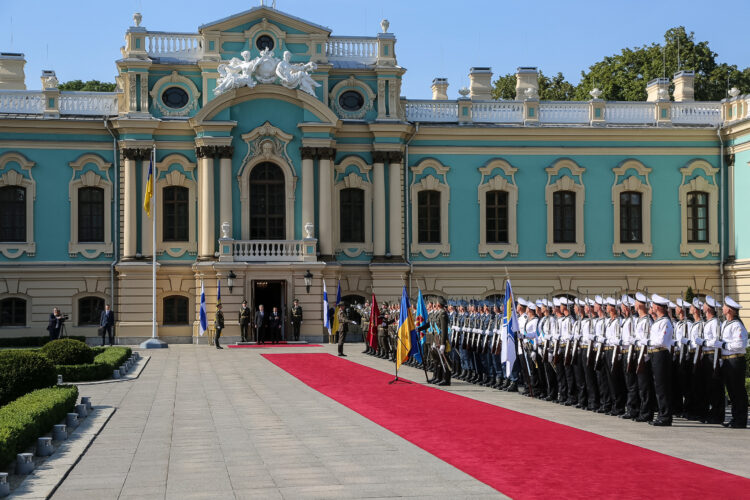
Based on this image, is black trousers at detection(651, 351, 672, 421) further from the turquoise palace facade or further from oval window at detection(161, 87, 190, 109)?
oval window at detection(161, 87, 190, 109)

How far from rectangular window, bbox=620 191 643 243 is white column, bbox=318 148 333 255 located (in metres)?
12.5

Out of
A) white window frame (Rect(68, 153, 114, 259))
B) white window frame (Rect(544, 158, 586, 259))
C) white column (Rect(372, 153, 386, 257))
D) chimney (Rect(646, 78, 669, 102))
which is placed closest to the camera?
white window frame (Rect(68, 153, 114, 259))

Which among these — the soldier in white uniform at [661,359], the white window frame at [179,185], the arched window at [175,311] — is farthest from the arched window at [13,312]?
the soldier in white uniform at [661,359]

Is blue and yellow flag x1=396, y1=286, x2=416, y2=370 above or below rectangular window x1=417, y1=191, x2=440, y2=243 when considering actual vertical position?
below

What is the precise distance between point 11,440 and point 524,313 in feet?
40.3

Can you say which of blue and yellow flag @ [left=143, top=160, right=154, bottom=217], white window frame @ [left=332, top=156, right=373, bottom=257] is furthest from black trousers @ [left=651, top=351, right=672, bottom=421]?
white window frame @ [left=332, top=156, right=373, bottom=257]

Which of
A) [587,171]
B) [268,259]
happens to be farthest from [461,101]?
[268,259]

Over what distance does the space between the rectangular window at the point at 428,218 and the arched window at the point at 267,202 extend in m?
5.83

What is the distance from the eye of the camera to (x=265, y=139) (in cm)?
3981

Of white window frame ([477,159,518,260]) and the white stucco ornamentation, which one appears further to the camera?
white window frame ([477,159,518,260])

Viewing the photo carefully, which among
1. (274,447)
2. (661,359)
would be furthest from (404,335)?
(274,447)

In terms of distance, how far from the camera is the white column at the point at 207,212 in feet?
128

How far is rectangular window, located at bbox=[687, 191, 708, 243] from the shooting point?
4256cm

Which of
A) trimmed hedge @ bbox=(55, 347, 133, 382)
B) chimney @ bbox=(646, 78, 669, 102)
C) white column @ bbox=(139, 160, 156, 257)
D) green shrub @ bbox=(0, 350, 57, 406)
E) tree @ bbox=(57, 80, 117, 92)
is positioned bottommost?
trimmed hedge @ bbox=(55, 347, 133, 382)
